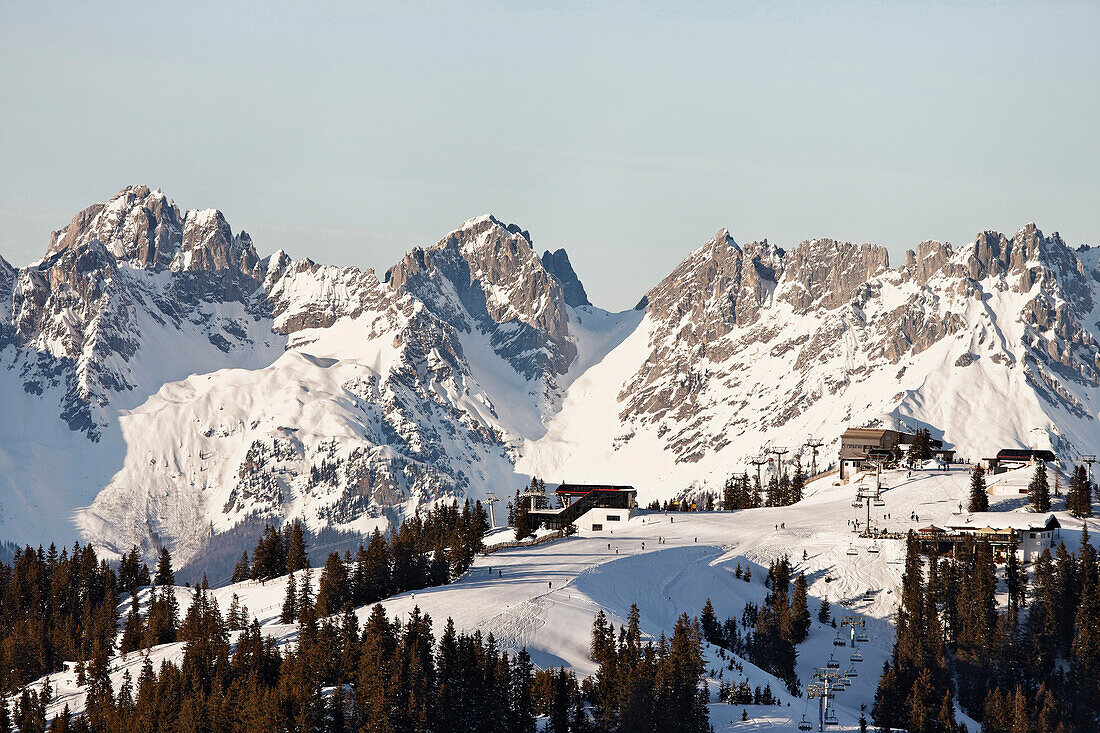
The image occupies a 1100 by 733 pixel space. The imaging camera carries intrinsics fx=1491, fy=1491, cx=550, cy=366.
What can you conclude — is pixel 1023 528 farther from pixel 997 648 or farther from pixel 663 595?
pixel 663 595

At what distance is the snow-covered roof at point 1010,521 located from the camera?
174750mm

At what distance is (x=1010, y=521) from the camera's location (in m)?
177

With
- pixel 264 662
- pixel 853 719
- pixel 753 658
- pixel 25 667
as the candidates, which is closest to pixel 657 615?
pixel 753 658

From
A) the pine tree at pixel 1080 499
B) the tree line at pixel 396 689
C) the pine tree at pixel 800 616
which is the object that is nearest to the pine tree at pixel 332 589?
the tree line at pixel 396 689

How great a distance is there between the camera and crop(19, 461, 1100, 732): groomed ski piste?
140875 mm

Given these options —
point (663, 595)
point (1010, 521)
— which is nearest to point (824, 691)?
point (663, 595)

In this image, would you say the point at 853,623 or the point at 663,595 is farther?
the point at 663,595

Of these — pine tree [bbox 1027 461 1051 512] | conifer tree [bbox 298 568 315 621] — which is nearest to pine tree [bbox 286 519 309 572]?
conifer tree [bbox 298 568 315 621]

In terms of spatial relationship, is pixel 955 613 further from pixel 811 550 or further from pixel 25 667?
pixel 25 667

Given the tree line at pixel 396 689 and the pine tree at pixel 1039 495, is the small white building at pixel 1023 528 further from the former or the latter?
the tree line at pixel 396 689

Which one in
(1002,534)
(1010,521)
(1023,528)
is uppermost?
(1010,521)

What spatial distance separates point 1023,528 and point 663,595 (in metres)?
43.8

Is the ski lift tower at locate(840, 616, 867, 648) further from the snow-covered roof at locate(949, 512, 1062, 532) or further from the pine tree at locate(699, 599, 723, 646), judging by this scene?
the snow-covered roof at locate(949, 512, 1062, 532)

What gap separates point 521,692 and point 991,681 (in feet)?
177
